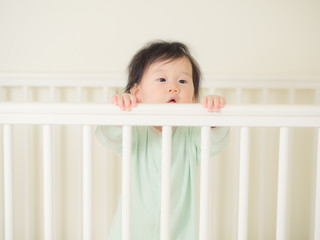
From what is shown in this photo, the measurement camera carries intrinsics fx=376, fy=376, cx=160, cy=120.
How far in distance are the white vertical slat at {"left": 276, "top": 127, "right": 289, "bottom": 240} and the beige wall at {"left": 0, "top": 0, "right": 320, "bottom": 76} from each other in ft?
2.31

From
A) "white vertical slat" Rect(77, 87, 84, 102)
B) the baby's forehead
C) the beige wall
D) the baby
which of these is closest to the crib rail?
the baby

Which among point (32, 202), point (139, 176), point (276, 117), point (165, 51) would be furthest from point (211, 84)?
point (32, 202)

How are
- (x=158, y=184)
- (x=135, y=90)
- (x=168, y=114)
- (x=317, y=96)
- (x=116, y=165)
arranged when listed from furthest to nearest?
(x=116, y=165) < (x=317, y=96) < (x=135, y=90) < (x=158, y=184) < (x=168, y=114)

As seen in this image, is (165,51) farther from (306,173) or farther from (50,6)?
(306,173)

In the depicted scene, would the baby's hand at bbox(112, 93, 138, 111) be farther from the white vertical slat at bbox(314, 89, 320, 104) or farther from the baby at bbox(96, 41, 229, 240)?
the white vertical slat at bbox(314, 89, 320, 104)

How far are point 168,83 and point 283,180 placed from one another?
0.36 m

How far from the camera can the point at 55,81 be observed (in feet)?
3.89

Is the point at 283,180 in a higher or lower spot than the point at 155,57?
lower

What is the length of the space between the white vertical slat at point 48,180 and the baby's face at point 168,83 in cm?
31

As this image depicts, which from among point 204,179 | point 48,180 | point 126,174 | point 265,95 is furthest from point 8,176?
point 265,95

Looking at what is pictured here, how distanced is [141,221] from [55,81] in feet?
1.85

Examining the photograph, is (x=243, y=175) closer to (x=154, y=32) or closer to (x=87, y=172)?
(x=87, y=172)

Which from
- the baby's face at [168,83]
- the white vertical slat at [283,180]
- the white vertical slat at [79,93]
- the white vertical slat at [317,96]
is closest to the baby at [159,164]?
the baby's face at [168,83]

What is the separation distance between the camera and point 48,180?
0.60 m
